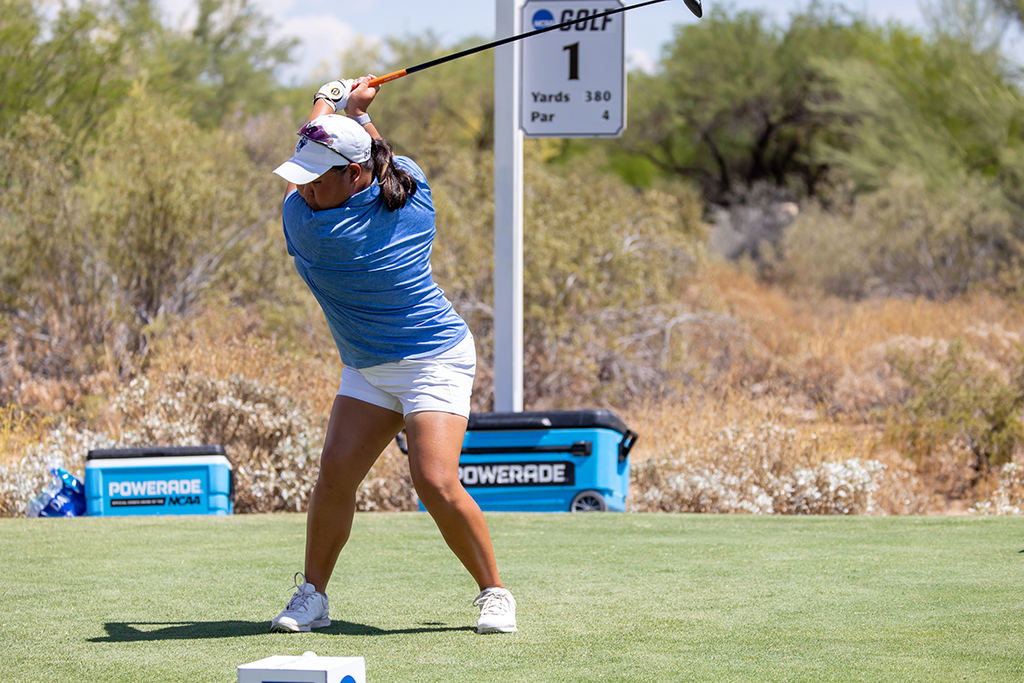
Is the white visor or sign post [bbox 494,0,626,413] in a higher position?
sign post [bbox 494,0,626,413]

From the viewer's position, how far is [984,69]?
2275cm

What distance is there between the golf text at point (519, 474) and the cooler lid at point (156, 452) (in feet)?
5.24

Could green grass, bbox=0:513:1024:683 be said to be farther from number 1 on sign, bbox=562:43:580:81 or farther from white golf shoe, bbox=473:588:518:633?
number 1 on sign, bbox=562:43:580:81

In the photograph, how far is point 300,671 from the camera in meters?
2.54

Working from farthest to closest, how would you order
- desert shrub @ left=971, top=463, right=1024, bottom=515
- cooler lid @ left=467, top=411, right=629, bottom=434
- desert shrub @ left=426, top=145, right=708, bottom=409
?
desert shrub @ left=426, top=145, right=708, bottom=409
desert shrub @ left=971, top=463, right=1024, bottom=515
cooler lid @ left=467, top=411, right=629, bottom=434

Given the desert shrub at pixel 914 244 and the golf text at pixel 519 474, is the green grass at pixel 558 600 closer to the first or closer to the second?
the golf text at pixel 519 474

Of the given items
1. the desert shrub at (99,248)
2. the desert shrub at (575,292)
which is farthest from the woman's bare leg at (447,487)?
the desert shrub at (99,248)

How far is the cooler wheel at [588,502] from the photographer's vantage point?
7145mm

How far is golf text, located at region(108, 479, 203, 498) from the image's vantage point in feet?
23.5

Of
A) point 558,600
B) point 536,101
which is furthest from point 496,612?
point 536,101

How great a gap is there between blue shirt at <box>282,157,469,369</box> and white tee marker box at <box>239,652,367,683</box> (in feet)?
4.40

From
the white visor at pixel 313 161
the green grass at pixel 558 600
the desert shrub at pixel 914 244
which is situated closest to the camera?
the green grass at pixel 558 600

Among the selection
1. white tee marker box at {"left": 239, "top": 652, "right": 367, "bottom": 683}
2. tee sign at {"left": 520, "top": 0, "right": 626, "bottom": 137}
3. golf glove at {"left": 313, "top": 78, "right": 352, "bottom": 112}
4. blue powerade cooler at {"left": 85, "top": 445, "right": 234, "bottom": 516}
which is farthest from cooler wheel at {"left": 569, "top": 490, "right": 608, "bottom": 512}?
white tee marker box at {"left": 239, "top": 652, "right": 367, "bottom": 683}

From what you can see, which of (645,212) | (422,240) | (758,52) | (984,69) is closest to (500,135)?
(422,240)
